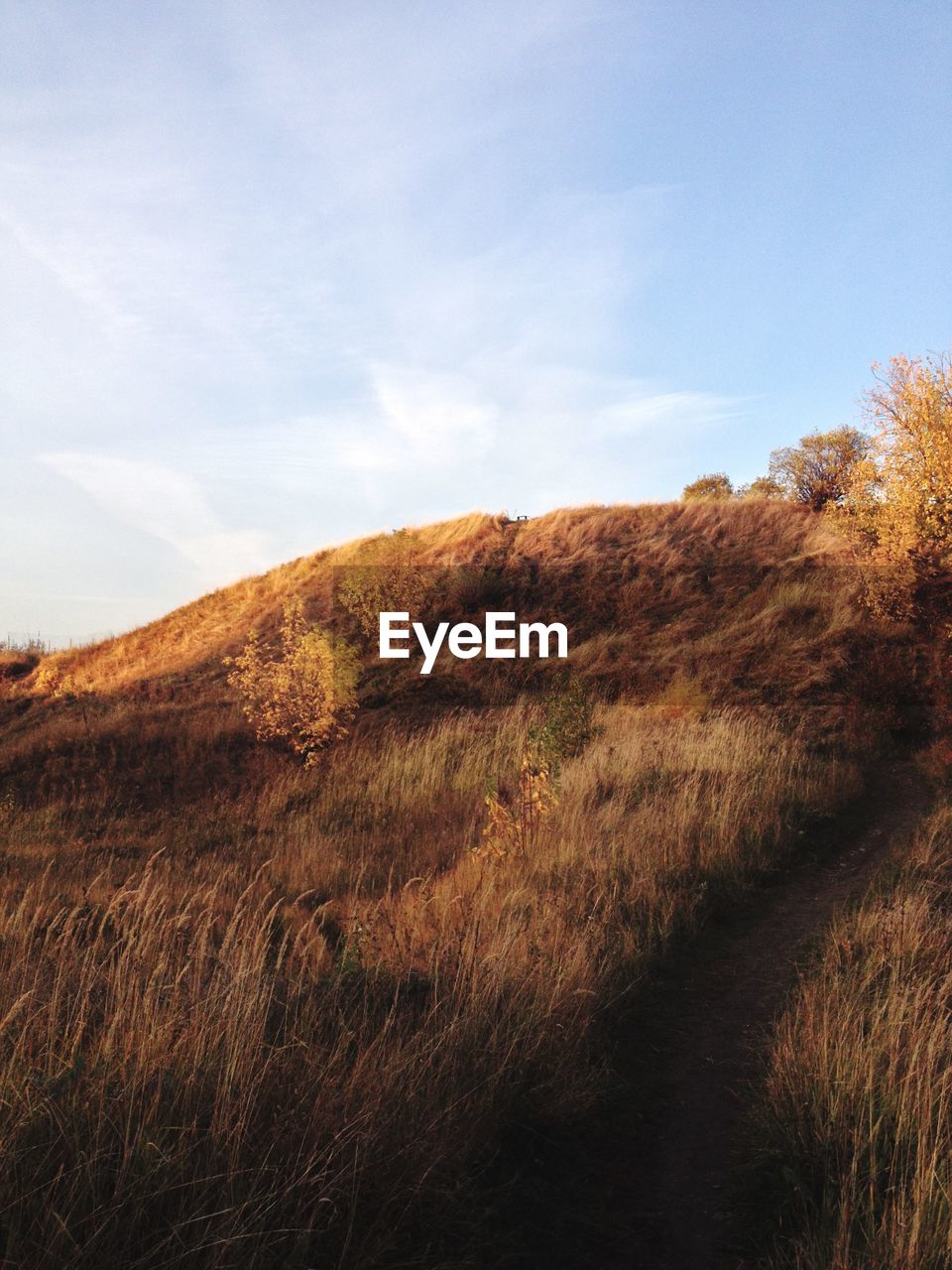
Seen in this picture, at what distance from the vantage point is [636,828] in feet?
27.2

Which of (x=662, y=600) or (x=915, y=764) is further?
(x=662, y=600)

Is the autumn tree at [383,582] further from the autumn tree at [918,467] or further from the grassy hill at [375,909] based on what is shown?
the autumn tree at [918,467]

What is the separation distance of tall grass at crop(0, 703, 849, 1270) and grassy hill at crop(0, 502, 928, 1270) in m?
0.02

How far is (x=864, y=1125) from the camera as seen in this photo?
360 cm

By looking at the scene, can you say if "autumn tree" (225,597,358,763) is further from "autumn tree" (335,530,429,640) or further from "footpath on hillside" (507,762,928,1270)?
"footpath on hillside" (507,762,928,1270)

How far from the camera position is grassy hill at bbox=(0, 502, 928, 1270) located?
2.79m

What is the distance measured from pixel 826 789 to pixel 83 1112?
10.1m

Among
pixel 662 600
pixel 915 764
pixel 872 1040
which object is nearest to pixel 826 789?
pixel 915 764

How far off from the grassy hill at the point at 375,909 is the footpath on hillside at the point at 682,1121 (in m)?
0.22

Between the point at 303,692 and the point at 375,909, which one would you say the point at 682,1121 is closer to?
the point at 375,909

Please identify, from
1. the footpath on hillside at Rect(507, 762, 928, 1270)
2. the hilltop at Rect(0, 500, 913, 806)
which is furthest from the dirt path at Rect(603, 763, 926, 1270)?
the hilltop at Rect(0, 500, 913, 806)

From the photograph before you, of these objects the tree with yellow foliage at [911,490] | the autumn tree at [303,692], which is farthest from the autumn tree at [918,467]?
the autumn tree at [303,692]

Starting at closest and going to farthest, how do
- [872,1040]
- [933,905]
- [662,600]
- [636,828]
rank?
1. [872,1040]
2. [933,905]
3. [636,828]
4. [662,600]

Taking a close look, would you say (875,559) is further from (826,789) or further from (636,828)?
(636,828)
